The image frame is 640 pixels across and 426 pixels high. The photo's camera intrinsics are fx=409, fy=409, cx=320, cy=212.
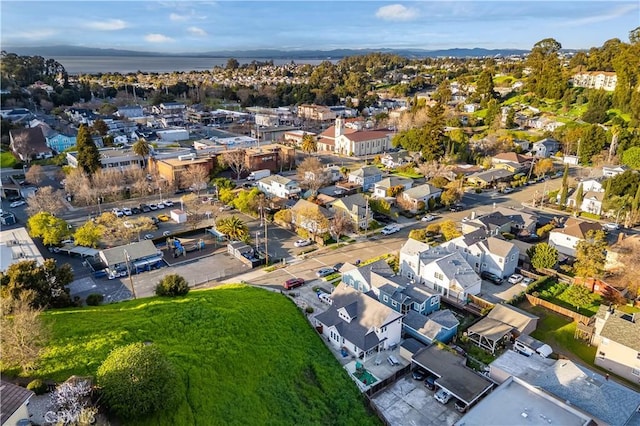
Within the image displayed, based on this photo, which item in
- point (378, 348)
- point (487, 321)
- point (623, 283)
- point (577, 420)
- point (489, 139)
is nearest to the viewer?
point (577, 420)

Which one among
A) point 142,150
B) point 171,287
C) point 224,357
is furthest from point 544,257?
point 142,150

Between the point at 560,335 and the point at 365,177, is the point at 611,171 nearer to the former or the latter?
the point at 365,177

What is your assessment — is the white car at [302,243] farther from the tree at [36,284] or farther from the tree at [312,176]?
the tree at [36,284]

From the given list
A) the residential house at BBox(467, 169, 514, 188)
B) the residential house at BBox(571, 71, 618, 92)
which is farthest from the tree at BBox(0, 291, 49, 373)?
the residential house at BBox(571, 71, 618, 92)

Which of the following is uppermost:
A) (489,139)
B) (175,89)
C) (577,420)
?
(175,89)

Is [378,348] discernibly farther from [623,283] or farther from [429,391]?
[623,283]

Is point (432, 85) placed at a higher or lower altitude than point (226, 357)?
higher

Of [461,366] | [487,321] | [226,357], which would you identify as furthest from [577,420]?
[226,357]

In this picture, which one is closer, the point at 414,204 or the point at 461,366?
the point at 461,366
